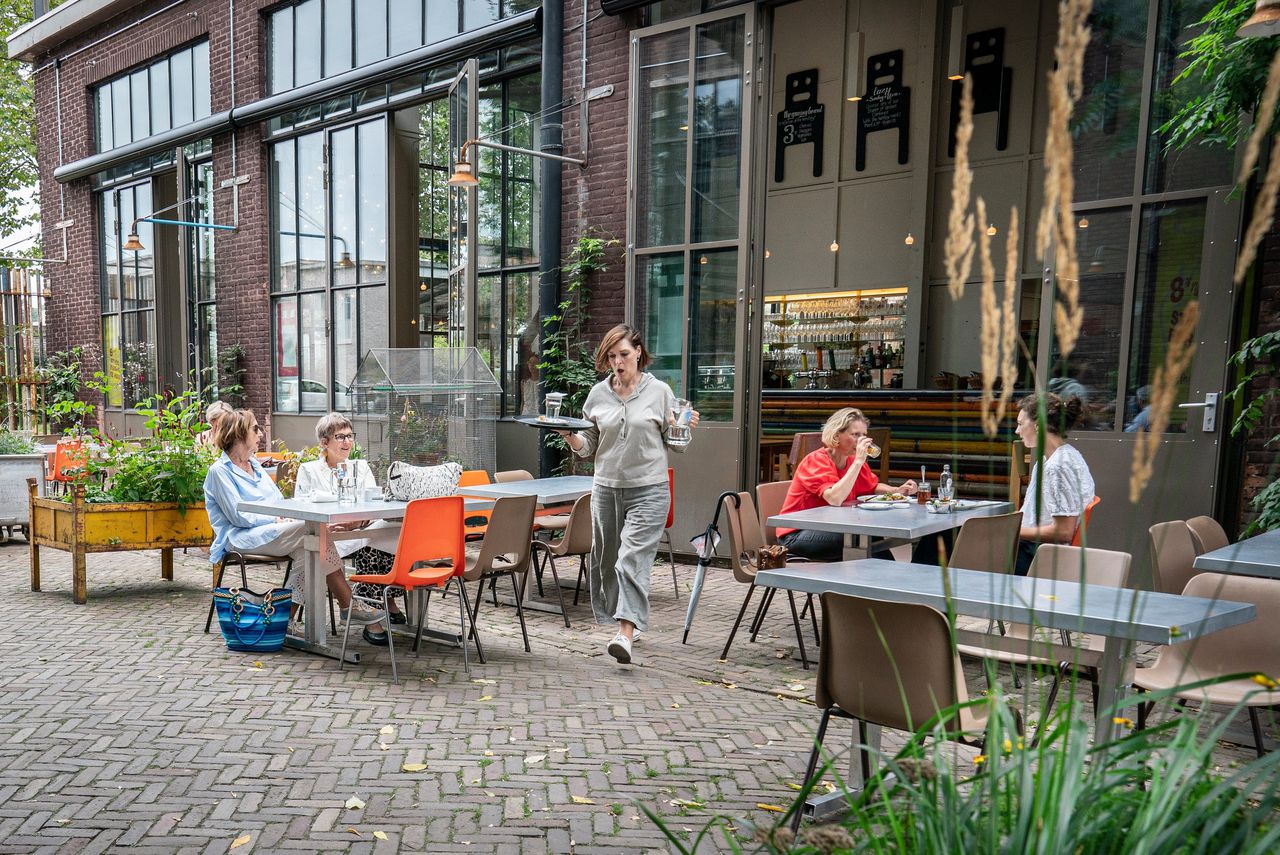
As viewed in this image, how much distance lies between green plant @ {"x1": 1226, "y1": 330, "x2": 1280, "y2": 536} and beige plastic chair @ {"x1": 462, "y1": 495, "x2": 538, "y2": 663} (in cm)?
391

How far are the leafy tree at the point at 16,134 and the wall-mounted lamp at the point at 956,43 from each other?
2039cm

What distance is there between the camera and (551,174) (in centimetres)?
953

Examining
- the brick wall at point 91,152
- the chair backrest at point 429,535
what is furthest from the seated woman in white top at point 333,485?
the brick wall at point 91,152

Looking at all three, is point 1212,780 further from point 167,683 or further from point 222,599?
point 222,599

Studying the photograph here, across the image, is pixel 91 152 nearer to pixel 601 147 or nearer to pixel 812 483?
pixel 601 147

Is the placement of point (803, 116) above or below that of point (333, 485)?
above

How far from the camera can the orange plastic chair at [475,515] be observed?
6.56 m

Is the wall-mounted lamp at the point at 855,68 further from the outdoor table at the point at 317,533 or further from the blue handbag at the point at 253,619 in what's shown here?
the blue handbag at the point at 253,619

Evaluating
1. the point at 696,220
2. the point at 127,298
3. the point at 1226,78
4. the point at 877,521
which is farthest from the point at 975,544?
the point at 127,298

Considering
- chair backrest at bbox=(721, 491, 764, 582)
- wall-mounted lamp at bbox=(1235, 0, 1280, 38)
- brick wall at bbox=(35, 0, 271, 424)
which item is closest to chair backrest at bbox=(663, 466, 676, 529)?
chair backrest at bbox=(721, 491, 764, 582)

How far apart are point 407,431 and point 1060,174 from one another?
25.9 feet

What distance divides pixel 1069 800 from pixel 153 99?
58.4ft

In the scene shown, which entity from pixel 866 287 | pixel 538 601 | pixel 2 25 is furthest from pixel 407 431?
pixel 2 25

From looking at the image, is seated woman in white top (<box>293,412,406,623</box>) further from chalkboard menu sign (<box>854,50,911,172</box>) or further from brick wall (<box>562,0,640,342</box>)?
chalkboard menu sign (<box>854,50,911,172</box>)
